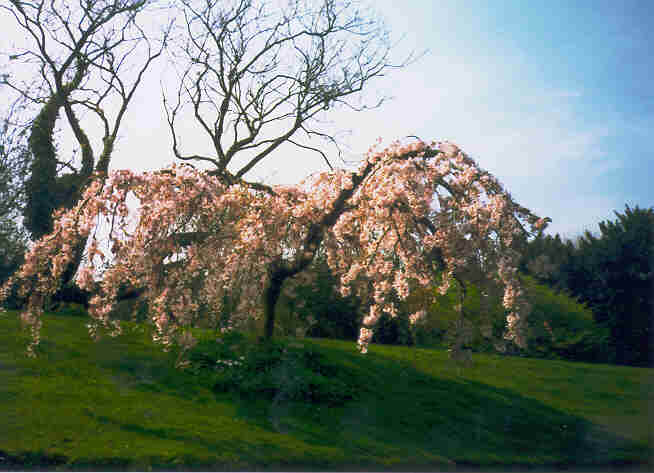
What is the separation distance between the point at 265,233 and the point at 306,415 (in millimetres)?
2743

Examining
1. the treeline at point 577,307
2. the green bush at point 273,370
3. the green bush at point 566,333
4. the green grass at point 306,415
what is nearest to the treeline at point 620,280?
the treeline at point 577,307

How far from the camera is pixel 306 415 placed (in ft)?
25.8

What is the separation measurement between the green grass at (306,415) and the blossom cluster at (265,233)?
1.01 m

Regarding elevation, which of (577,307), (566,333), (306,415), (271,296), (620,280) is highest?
(620,280)

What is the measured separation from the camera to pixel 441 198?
7445 millimetres

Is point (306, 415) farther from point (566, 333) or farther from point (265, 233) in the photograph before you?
point (566, 333)

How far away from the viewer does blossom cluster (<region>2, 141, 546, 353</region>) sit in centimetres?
696

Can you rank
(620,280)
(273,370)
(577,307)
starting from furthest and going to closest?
(620,280) < (577,307) < (273,370)

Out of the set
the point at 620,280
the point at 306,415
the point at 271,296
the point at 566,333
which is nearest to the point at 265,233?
the point at 271,296

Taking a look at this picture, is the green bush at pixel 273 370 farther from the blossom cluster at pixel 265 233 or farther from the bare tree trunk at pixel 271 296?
the blossom cluster at pixel 265 233

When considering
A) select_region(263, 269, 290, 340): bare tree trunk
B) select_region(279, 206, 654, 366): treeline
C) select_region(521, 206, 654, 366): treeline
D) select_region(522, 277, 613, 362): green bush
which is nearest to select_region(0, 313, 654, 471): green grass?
select_region(263, 269, 290, 340): bare tree trunk

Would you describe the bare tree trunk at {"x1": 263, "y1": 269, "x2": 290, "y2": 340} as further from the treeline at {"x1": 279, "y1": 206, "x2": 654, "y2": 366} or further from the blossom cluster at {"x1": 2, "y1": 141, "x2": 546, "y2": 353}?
the treeline at {"x1": 279, "y1": 206, "x2": 654, "y2": 366}

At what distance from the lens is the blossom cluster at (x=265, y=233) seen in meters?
6.96

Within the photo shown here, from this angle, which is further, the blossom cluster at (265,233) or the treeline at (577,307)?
the treeline at (577,307)
